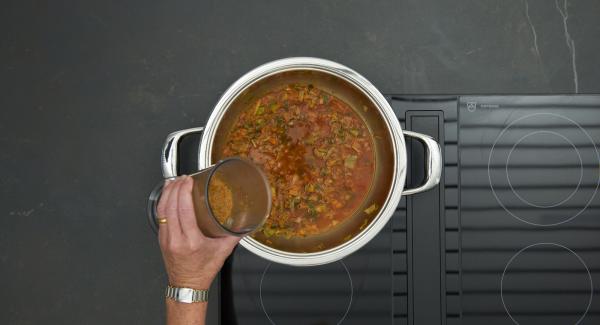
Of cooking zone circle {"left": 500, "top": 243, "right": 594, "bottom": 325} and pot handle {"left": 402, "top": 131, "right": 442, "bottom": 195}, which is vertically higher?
pot handle {"left": 402, "top": 131, "right": 442, "bottom": 195}

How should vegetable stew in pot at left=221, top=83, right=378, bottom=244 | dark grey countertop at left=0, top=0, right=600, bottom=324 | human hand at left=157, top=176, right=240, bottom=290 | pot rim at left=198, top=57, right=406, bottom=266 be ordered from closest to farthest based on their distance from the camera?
human hand at left=157, top=176, right=240, bottom=290 < pot rim at left=198, top=57, right=406, bottom=266 < vegetable stew in pot at left=221, top=83, right=378, bottom=244 < dark grey countertop at left=0, top=0, right=600, bottom=324

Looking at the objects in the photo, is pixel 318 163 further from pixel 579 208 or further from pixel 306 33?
pixel 579 208

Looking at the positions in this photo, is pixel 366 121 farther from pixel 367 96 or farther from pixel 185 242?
pixel 185 242

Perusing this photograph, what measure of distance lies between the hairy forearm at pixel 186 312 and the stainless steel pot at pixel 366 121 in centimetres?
13

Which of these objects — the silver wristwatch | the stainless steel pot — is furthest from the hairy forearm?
the stainless steel pot

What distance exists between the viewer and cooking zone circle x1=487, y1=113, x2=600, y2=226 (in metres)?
1.03

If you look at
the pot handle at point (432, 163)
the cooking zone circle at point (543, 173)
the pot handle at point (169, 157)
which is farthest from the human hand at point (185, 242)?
the cooking zone circle at point (543, 173)

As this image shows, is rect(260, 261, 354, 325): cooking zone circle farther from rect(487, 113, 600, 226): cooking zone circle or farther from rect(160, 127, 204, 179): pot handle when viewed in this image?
rect(487, 113, 600, 226): cooking zone circle

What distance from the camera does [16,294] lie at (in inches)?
44.8

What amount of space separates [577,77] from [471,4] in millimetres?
313

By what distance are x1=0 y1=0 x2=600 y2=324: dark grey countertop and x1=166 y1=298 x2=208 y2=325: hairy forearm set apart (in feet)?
1.18

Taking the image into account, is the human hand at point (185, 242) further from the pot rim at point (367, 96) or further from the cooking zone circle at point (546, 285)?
the cooking zone circle at point (546, 285)

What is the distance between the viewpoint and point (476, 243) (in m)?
1.02

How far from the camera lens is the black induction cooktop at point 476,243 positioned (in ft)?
3.26
